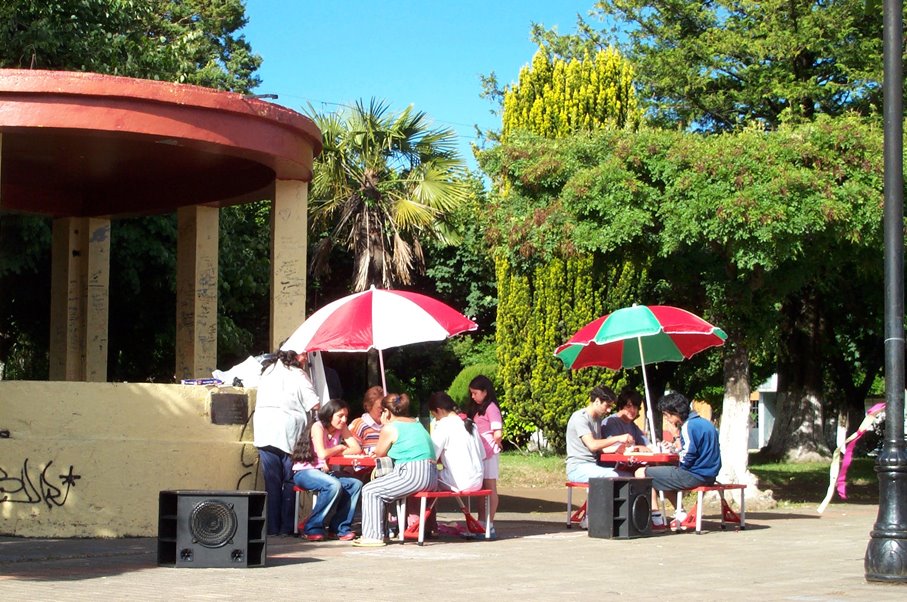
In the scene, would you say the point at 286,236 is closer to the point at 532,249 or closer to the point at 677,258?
the point at 532,249

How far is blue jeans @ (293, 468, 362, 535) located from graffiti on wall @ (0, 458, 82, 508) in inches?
Answer: 87.5

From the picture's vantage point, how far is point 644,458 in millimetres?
13055

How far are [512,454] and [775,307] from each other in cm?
1188

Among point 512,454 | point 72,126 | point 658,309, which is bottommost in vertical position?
point 512,454

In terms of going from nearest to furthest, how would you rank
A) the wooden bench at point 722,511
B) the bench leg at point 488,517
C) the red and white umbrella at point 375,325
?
A: 1. the bench leg at point 488,517
2. the red and white umbrella at point 375,325
3. the wooden bench at point 722,511

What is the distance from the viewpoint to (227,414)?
41.1 feet

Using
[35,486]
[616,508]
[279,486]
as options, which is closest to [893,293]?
[616,508]

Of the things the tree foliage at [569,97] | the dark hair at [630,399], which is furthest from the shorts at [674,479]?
the tree foliage at [569,97]

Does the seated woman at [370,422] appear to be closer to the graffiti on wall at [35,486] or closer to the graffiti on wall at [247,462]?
the graffiti on wall at [247,462]

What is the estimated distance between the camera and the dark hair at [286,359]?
1220 cm

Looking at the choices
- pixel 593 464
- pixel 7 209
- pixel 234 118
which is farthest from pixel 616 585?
pixel 7 209

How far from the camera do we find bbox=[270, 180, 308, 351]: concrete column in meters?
13.7

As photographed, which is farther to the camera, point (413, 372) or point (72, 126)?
point (413, 372)

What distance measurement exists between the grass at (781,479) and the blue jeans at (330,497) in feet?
28.2
